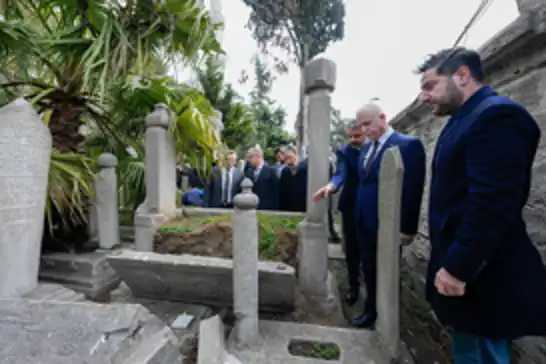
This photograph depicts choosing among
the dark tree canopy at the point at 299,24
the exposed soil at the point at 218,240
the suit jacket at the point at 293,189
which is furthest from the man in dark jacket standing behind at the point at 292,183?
the dark tree canopy at the point at 299,24

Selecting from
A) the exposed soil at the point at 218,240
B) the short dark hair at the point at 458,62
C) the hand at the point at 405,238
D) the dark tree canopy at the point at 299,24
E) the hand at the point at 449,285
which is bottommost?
the exposed soil at the point at 218,240

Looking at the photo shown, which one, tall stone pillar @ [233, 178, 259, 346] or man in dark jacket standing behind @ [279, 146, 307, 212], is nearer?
tall stone pillar @ [233, 178, 259, 346]

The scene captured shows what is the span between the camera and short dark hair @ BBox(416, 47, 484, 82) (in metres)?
1.26

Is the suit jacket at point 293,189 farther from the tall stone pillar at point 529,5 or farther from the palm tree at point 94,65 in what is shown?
the tall stone pillar at point 529,5

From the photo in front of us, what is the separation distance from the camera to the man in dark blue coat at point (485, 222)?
1049 mm

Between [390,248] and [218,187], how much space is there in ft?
10.2

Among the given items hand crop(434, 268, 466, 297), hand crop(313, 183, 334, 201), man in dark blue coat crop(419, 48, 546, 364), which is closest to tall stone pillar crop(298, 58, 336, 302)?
hand crop(313, 183, 334, 201)

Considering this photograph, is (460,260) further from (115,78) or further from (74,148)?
A: (74,148)

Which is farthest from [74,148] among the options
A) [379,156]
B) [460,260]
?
[460,260]

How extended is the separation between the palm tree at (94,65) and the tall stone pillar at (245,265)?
1.62 m

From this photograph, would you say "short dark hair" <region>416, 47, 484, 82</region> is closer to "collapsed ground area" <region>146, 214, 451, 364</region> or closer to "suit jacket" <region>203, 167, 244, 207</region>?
"collapsed ground area" <region>146, 214, 451, 364</region>

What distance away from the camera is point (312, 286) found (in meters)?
2.62

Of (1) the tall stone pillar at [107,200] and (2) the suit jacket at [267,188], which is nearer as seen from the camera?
(1) the tall stone pillar at [107,200]

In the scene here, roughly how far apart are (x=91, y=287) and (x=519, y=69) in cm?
430
